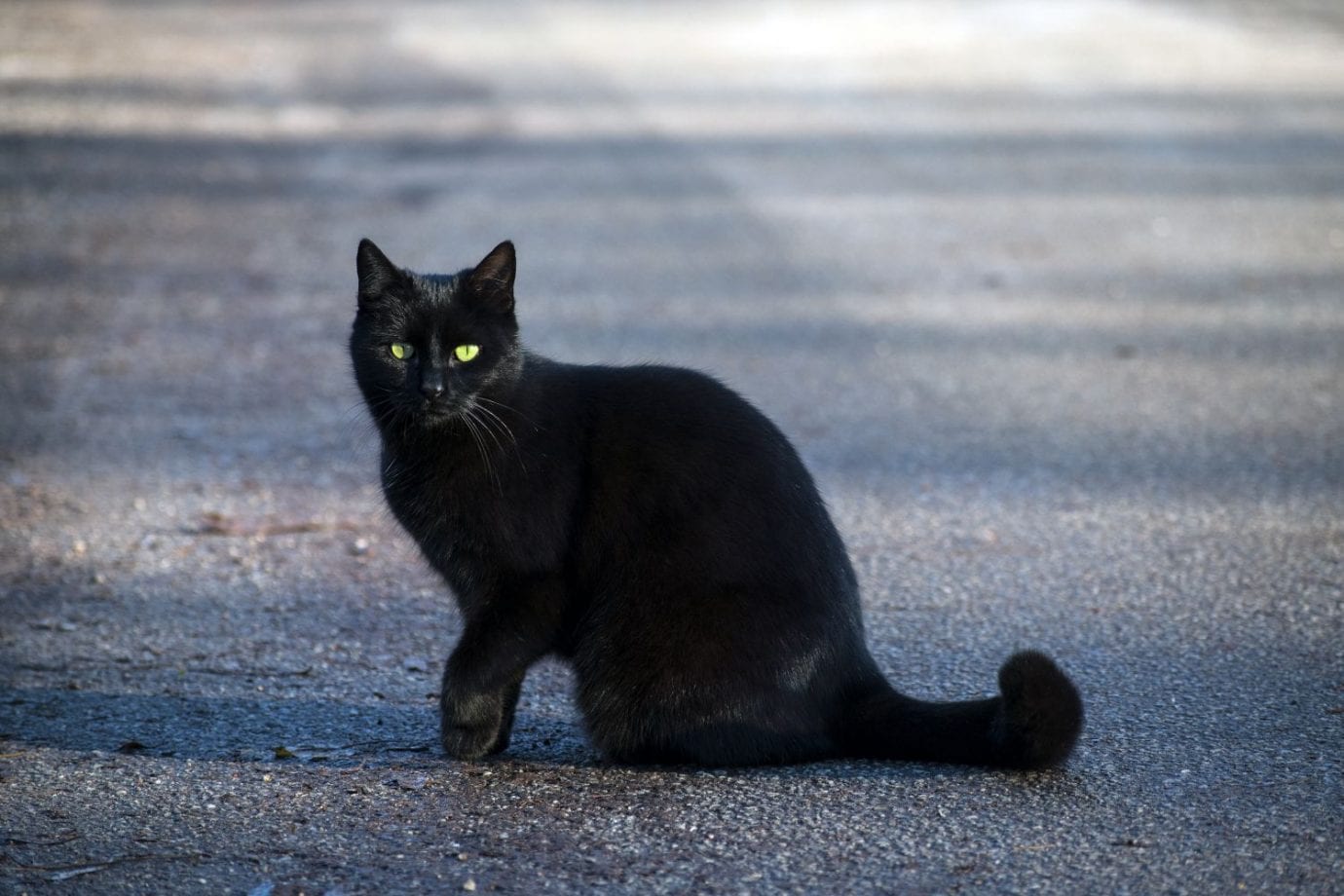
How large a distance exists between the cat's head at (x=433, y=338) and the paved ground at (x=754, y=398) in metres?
0.86

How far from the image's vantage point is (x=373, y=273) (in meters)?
3.79

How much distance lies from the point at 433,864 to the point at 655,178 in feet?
25.9

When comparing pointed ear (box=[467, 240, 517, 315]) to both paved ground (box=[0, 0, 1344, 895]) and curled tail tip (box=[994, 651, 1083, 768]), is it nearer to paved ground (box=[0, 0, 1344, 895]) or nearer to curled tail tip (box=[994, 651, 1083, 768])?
Result: paved ground (box=[0, 0, 1344, 895])

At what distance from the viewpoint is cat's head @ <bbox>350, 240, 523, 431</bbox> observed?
3.73m

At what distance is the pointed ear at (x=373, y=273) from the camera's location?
3760 millimetres

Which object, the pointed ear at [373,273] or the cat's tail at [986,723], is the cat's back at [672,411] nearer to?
the pointed ear at [373,273]

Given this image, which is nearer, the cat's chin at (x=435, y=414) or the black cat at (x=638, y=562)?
the black cat at (x=638, y=562)

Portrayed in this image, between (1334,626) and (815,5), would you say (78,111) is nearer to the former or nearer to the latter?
(815,5)

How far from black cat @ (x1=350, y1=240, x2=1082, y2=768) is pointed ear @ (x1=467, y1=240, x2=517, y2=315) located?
0.01 metres

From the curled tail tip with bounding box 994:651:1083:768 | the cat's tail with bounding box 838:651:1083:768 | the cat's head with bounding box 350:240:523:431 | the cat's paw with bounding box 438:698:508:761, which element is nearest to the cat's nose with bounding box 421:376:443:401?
the cat's head with bounding box 350:240:523:431

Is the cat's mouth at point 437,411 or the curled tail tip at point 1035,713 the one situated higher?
the cat's mouth at point 437,411

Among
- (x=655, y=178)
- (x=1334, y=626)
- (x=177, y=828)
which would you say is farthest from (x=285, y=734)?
(x=655, y=178)

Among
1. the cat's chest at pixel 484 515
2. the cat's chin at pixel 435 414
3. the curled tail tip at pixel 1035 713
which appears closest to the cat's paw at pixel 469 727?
the cat's chest at pixel 484 515

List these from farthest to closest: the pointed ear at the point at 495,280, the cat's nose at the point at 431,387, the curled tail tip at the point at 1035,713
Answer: the pointed ear at the point at 495,280 → the cat's nose at the point at 431,387 → the curled tail tip at the point at 1035,713
